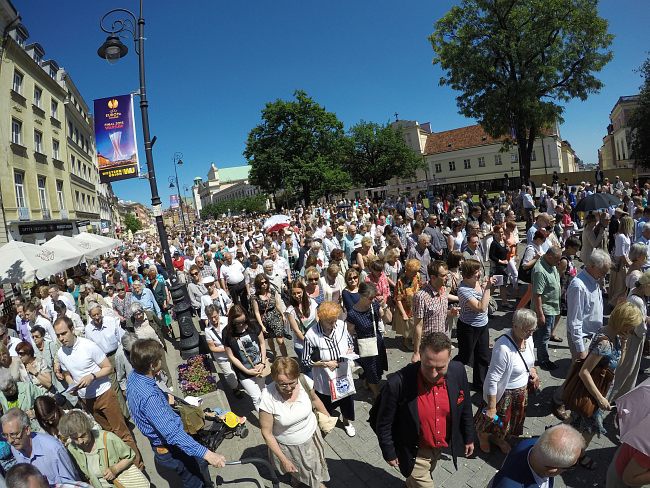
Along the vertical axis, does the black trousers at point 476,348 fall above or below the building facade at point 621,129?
below

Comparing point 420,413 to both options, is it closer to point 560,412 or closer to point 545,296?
point 560,412

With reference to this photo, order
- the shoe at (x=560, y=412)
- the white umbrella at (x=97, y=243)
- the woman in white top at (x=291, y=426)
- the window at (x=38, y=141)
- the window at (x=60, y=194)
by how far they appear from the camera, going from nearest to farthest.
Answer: the woman in white top at (x=291, y=426), the shoe at (x=560, y=412), the white umbrella at (x=97, y=243), the window at (x=38, y=141), the window at (x=60, y=194)

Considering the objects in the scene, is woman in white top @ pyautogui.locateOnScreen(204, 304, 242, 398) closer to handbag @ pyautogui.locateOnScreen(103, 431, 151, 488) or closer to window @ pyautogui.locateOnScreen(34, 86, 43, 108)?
handbag @ pyautogui.locateOnScreen(103, 431, 151, 488)

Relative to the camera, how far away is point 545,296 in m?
5.15

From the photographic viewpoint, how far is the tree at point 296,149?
43.2m

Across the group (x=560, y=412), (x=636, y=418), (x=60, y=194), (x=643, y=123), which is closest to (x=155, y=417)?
(x=636, y=418)

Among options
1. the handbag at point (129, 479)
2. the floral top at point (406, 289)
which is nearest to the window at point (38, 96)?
the floral top at point (406, 289)

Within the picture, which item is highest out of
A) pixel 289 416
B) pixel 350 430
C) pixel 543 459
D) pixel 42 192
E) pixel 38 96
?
pixel 38 96

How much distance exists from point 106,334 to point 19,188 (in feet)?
67.7

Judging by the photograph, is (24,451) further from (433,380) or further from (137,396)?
(433,380)

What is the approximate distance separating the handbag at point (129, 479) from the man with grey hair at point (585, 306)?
4193 millimetres

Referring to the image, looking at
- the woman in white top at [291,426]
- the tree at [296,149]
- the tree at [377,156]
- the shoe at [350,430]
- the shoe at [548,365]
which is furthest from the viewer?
the tree at [377,156]

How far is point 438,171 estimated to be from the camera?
63.4m

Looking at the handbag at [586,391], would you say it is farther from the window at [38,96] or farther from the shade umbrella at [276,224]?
the window at [38,96]
